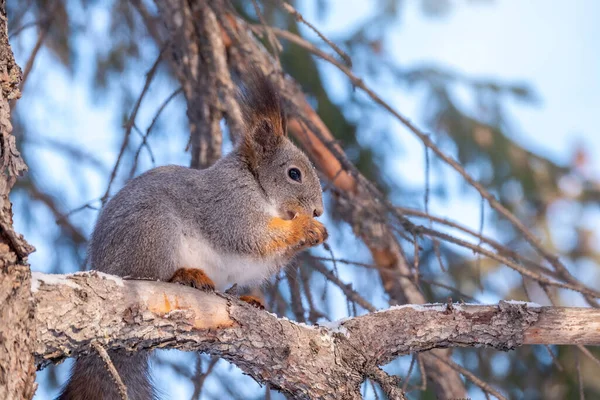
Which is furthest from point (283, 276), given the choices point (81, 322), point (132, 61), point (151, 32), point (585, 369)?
point (585, 369)

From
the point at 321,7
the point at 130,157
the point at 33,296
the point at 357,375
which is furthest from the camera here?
the point at 321,7

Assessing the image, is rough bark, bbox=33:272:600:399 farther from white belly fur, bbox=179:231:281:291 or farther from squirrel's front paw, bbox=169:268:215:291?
white belly fur, bbox=179:231:281:291

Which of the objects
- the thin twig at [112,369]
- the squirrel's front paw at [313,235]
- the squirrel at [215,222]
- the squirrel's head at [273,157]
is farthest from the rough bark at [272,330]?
the squirrel's head at [273,157]

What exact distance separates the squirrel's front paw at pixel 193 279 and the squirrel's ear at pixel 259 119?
2.13ft

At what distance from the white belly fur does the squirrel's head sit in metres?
0.22

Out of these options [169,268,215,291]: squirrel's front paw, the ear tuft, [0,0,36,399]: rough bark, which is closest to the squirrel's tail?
[169,268,215,291]: squirrel's front paw

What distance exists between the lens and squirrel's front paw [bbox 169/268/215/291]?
1878mm

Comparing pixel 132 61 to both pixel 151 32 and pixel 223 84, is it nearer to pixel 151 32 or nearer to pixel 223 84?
pixel 151 32

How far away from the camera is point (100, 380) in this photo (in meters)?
1.86

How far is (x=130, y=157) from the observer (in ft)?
11.2

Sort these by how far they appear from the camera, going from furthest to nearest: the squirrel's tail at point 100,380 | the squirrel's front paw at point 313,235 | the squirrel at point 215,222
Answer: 1. the squirrel's front paw at point 313,235
2. the squirrel at point 215,222
3. the squirrel's tail at point 100,380

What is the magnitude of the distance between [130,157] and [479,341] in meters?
2.07

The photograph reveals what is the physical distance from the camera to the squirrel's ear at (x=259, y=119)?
2.52m

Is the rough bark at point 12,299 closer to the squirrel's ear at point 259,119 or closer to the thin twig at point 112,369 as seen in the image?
the thin twig at point 112,369
